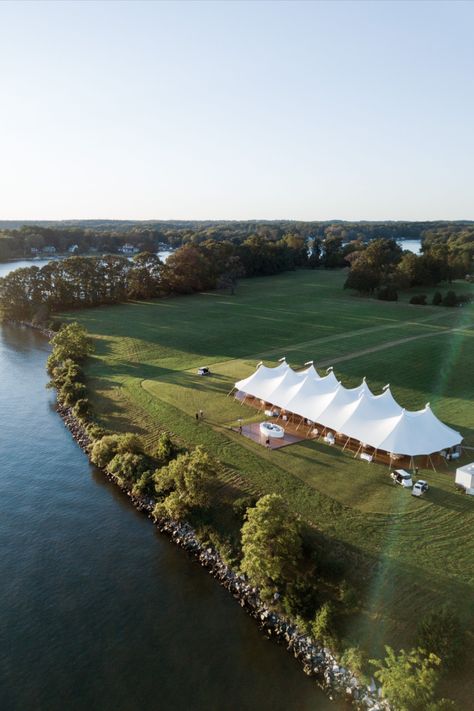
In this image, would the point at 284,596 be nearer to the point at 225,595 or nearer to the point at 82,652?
the point at 225,595

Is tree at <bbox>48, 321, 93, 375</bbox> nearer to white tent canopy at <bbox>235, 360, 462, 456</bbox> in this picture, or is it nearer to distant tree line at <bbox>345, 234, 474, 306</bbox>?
white tent canopy at <bbox>235, 360, 462, 456</bbox>

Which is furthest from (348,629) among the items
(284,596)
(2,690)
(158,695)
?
(2,690)

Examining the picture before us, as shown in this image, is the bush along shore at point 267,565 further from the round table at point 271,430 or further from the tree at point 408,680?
the round table at point 271,430

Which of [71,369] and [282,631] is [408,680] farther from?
[71,369]

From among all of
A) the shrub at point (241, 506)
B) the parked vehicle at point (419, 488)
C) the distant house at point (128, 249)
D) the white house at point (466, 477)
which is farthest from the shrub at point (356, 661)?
the distant house at point (128, 249)

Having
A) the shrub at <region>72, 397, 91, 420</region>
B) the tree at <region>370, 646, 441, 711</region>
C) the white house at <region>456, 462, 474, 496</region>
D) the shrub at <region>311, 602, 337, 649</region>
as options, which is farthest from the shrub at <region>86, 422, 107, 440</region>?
the tree at <region>370, 646, 441, 711</region>
